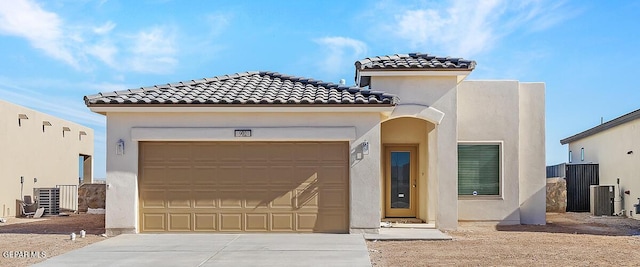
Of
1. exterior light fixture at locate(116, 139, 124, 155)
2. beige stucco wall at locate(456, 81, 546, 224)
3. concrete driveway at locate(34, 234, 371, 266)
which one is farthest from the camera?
beige stucco wall at locate(456, 81, 546, 224)

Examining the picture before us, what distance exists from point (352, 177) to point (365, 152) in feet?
2.07

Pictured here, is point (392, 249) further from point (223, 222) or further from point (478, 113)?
point (478, 113)

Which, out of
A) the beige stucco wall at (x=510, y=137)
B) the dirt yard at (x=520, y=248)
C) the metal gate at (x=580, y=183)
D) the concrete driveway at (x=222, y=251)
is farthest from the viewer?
the metal gate at (x=580, y=183)

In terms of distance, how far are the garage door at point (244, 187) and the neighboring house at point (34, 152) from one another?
999 cm

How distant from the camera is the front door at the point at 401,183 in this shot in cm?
1945

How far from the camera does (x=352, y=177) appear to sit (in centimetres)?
1520

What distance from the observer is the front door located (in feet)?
→ 63.8

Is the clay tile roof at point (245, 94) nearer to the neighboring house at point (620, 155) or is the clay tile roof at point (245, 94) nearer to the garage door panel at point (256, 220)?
the garage door panel at point (256, 220)

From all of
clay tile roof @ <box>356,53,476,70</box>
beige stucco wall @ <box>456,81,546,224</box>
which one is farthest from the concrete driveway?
beige stucco wall @ <box>456,81,546,224</box>

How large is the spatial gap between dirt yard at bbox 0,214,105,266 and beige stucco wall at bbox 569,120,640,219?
16.1m

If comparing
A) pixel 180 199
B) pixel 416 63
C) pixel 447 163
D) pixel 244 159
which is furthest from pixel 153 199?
pixel 447 163

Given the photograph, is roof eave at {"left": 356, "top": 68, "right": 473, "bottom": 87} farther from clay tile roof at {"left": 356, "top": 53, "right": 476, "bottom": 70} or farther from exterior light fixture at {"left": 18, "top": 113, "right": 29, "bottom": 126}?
exterior light fixture at {"left": 18, "top": 113, "right": 29, "bottom": 126}

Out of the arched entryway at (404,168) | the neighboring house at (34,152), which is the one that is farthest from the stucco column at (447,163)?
the neighboring house at (34,152)

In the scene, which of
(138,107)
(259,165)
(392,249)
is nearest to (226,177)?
(259,165)
